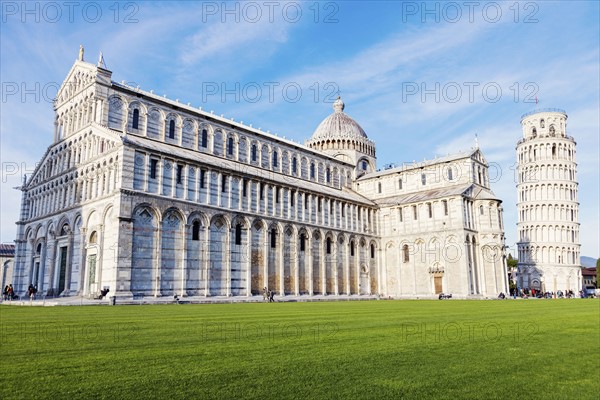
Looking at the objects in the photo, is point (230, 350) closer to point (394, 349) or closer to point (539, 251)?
point (394, 349)

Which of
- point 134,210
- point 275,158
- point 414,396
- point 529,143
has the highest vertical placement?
point 529,143

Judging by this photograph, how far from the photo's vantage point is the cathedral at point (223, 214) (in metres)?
34.0

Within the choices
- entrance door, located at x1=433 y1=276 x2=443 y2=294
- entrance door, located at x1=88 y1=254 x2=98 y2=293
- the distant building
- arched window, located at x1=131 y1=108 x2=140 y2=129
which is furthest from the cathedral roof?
the distant building

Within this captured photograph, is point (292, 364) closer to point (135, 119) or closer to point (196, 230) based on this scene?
point (196, 230)

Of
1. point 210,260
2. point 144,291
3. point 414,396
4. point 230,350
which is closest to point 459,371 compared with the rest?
point 414,396

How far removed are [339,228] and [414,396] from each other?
152 ft

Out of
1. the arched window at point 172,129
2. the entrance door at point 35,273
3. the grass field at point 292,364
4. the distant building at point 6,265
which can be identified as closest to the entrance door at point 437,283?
the arched window at point 172,129

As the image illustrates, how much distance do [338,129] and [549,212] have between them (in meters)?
41.4

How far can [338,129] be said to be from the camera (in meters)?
68.1

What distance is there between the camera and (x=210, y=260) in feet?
122

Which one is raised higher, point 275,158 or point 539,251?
point 275,158

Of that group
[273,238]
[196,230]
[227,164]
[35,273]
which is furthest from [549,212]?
[35,273]

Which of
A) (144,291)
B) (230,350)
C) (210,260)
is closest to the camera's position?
(230,350)

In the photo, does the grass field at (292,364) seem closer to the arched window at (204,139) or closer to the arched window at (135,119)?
the arched window at (135,119)
